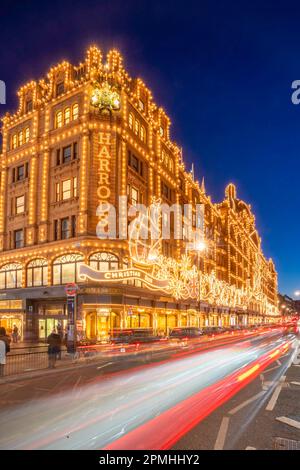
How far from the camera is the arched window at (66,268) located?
1432 inches

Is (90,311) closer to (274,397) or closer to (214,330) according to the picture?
(214,330)

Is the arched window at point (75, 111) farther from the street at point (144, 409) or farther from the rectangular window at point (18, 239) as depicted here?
the street at point (144, 409)

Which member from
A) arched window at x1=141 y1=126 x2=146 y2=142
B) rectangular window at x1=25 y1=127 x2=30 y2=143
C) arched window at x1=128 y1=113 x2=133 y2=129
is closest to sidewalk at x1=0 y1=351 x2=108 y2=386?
arched window at x1=128 y1=113 x2=133 y2=129

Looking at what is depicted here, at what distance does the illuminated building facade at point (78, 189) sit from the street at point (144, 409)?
1861 cm

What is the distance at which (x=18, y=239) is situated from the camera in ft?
140

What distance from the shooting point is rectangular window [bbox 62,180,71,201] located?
3897cm

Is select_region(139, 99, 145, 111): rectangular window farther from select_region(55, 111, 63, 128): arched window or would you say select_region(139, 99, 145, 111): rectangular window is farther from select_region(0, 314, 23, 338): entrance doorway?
select_region(0, 314, 23, 338): entrance doorway

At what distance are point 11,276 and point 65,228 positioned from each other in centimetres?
894

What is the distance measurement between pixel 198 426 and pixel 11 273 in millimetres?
37225

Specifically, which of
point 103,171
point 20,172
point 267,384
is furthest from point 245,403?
point 20,172

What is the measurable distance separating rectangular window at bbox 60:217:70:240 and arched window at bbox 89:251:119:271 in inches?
154
